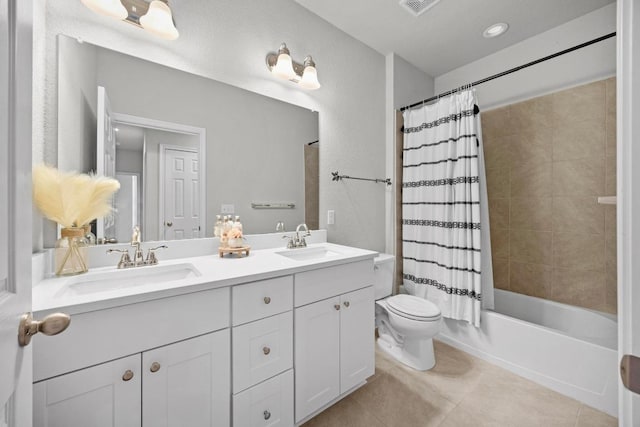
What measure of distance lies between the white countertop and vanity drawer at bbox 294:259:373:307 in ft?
0.13

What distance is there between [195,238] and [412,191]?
186 cm

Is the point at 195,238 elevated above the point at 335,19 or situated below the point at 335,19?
below

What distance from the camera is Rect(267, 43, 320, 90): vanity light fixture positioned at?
1.70 metres

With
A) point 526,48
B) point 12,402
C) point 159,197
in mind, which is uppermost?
point 526,48

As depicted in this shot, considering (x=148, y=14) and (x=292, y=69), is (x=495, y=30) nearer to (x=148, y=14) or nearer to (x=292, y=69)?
(x=292, y=69)

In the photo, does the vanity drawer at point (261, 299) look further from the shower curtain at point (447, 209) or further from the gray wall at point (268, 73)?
the shower curtain at point (447, 209)

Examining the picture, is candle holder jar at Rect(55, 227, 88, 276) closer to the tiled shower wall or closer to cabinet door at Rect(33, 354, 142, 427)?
cabinet door at Rect(33, 354, 142, 427)

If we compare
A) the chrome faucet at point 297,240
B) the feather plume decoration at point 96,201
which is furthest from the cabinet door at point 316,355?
the feather plume decoration at point 96,201

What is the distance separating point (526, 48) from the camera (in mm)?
2264

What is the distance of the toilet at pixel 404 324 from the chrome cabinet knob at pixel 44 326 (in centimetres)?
177

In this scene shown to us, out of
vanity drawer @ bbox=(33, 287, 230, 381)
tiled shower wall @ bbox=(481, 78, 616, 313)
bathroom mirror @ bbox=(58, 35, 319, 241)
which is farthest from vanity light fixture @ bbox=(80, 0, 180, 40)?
tiled shower wall @ bbox=(481, 78, 616, 313)

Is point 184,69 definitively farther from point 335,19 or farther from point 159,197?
point 335,19

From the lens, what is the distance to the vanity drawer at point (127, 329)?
0.74m
